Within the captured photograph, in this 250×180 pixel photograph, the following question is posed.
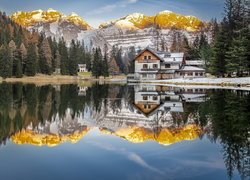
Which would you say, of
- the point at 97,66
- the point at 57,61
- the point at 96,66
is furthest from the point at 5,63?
the point at 97,66

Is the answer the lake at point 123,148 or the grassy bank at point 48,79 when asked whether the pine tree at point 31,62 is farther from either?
the lake at point 123,148

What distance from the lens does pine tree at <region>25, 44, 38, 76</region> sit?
96.1 meters

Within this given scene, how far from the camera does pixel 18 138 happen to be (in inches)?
460

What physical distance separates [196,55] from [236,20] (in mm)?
A: 51615

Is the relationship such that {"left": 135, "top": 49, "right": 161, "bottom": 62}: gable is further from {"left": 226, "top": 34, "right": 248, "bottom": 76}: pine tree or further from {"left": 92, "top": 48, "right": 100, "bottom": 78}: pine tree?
{"left": 226, "top": 34, "right": 248, "bottom": 76}: pine tree

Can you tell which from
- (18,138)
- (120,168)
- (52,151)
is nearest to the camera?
(120,168)

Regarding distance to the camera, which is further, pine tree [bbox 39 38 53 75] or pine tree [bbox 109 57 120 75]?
pine tree [bbox 109 57 120 75]

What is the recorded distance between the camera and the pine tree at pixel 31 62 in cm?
9612

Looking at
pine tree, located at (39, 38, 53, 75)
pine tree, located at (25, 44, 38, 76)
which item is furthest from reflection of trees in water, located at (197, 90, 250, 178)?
pine tree, located at (39, 38, 53, 75)

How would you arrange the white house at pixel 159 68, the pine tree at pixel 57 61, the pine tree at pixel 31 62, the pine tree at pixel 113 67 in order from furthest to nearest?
1. the pine tree at pixel 113 67
2. the pine tree at pixel 57 61
3. the pine tree at pixel 31 62
4. the white house at pixel 159 68

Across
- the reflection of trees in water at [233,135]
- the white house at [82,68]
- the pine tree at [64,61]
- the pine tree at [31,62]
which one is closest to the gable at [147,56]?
the pine tree at [31,62]

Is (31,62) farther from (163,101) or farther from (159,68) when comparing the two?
(163,101)

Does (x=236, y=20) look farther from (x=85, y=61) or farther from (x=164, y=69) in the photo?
(x=85, y=61)

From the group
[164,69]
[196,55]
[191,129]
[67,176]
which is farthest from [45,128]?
[196,55]
